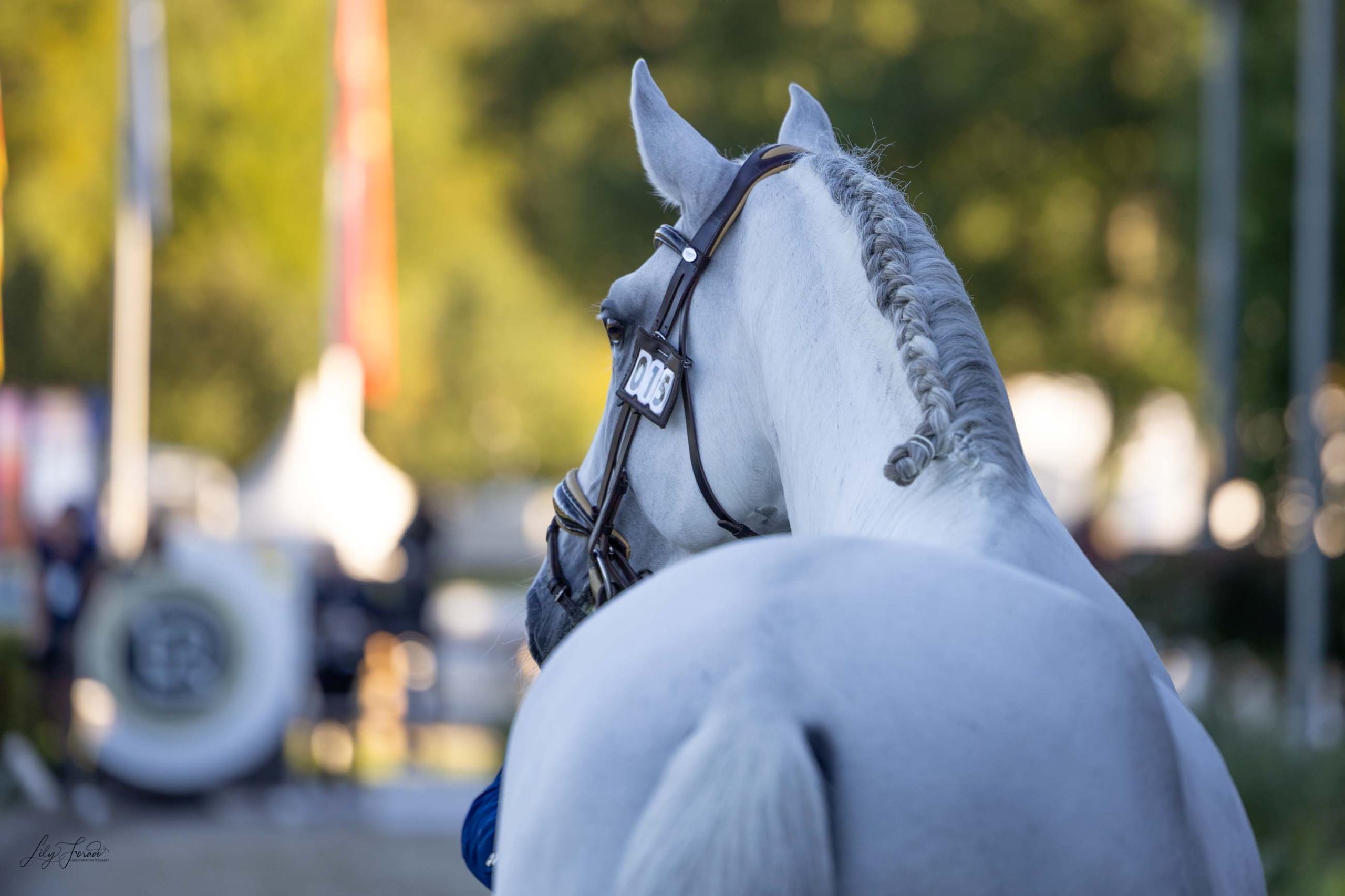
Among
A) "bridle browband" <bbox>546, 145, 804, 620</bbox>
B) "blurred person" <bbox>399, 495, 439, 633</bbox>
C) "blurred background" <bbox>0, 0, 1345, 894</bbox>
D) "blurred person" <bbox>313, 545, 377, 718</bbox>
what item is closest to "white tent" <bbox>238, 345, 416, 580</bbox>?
"blurred background" <bbox>0, 0, 1345, 894</bbox>

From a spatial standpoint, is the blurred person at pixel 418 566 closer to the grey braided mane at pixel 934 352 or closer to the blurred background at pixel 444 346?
the blurred background at pixel 444 346

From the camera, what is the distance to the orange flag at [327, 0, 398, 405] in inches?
565

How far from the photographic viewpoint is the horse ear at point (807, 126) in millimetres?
2590

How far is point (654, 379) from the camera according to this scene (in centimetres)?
239

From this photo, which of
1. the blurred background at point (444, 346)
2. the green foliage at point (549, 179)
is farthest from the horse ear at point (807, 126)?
the green foliage at point (549, 179)

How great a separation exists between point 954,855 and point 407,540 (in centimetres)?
1202

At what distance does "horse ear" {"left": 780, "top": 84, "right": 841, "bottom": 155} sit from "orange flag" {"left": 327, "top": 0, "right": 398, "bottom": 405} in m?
12.2

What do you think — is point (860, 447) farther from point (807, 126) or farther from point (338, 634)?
point (338, 634)

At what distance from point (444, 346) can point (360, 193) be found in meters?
15.9

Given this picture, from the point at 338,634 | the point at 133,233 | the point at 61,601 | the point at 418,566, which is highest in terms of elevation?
the point at 133,233

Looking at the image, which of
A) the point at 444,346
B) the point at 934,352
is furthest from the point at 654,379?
the point at 444,346

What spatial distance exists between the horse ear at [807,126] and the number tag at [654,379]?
0.44m

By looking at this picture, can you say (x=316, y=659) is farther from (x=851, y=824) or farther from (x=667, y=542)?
(x=851, y=824)

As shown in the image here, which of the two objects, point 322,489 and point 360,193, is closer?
point 360,193
